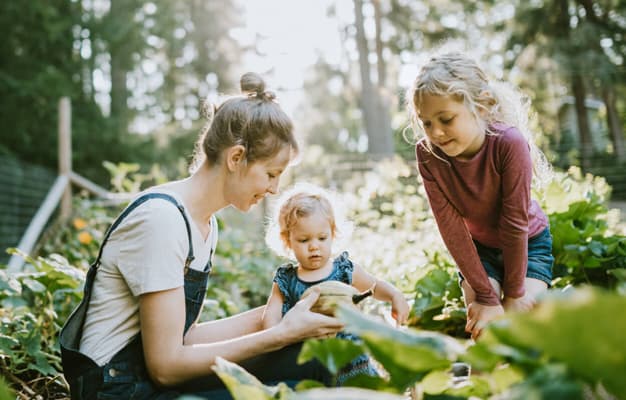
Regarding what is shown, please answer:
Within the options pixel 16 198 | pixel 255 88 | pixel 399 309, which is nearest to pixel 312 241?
pixel 399 309

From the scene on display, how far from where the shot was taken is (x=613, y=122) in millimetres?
17562

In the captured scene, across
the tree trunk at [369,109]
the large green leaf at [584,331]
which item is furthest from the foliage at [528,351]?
the tree trunk at [369,109]

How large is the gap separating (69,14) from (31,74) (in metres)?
1.47

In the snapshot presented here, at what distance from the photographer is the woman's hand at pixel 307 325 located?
160 cm

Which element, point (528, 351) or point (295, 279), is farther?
point (295, 279)

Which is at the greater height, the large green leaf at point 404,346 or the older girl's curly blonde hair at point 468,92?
the older girl's curly blonde hair at point 468,92

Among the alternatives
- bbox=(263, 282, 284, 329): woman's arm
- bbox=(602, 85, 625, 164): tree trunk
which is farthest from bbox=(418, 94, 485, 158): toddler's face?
bbox=(602, 85, 625, 164): tree trunk

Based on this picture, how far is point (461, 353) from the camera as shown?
29.3 inches

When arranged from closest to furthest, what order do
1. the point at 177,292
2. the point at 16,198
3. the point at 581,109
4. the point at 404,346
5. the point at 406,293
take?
the point at 404,346, the point at 177,292, the point at 406,293, the point at 16,198, the point at 581,109

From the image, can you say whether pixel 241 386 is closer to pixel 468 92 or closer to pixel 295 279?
pixel 295 279

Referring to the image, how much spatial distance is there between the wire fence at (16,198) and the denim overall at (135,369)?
644 cm

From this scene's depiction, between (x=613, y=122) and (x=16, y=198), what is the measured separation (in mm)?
15937

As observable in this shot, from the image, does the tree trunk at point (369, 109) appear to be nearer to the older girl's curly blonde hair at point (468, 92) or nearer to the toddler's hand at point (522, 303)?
the older girl's curly blonde hair at point (468, 92)

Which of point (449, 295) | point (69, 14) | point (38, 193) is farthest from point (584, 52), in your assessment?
point (449, 295)
